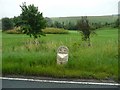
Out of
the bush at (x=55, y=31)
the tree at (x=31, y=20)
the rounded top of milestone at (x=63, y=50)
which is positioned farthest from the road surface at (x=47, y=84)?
the bush at (x=55, y=31)

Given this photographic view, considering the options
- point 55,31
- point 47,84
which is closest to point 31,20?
point 47,84

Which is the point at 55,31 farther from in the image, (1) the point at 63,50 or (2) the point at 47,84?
(2) the point at 47,84

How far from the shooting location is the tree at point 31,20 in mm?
15945

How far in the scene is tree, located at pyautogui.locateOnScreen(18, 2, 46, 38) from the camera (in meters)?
15.9

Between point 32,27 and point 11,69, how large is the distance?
855cm

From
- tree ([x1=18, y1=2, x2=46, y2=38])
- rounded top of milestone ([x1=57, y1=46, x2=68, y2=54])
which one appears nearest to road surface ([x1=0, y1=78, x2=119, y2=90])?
rounded top of milestone ([x1=57, y1=46, x2=68, y2=54])

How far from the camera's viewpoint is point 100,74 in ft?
24.0

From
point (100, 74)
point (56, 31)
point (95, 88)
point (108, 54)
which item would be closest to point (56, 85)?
point (95, 88)

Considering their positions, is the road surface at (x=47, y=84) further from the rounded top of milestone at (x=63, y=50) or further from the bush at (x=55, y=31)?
the bush at (x=55, y=31)

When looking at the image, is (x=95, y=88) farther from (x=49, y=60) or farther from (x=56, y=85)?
(x=49, y=60)

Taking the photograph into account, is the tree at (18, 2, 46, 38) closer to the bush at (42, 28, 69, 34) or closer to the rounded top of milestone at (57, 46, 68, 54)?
the rounded top of milestone at (57, 46, 68, 54)

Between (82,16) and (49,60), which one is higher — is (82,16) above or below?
above

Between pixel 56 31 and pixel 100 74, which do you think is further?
pixel 56 31

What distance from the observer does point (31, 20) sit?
53.2 ft
